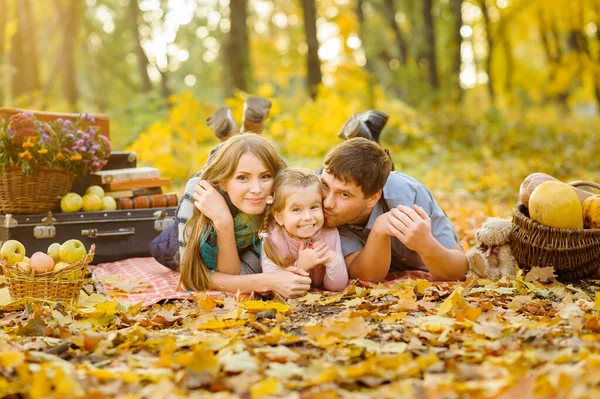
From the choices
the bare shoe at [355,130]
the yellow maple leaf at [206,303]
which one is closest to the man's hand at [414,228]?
the yellow maple leaf at [206,303]

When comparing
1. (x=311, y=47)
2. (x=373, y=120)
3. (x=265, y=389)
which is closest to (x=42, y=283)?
(x=265, y=389)

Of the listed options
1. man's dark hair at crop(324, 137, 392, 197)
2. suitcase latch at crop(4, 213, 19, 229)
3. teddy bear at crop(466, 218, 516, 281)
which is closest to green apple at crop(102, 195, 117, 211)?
suitcase latch at crop(4, 213, 19, 229)

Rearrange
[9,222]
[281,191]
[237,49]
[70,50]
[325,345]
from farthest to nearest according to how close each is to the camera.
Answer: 1. [70,50]
2. [237,49]
3. [9,222]
4. [281,191]
5. [325,345]

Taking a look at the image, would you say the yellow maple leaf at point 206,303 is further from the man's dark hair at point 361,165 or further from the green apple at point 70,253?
the man's dark hair at point 361,165

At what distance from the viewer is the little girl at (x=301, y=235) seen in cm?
403

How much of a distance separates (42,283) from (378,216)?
212 centimetres

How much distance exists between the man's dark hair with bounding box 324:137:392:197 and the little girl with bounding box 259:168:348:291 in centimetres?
17

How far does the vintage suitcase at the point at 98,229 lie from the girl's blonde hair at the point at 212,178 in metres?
1.57

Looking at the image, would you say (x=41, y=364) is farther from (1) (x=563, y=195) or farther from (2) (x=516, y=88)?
(2) (x=516, y=88)

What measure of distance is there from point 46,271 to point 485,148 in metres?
11.1

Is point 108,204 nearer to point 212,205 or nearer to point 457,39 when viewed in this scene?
point 212,205

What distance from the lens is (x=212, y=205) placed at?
13.9ft

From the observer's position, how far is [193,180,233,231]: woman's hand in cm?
419

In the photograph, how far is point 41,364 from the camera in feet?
8.68
